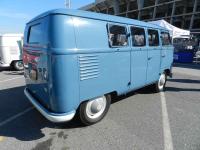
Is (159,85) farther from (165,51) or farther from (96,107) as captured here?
(96,107)

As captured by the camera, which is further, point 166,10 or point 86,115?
point 166,10

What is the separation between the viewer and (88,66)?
3582 mm

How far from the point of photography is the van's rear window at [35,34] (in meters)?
3.70

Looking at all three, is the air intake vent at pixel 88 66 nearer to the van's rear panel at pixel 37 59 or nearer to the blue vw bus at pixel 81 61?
the blue vw bus at pixel 81 61

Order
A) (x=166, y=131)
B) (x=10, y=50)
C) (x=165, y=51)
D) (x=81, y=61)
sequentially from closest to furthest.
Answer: (x=81, y=61), (x=166, y=131), (x=165, y=51), (x=10, y=50)

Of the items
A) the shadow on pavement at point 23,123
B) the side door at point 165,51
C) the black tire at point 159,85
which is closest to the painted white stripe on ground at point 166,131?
the black tire at point 159,85

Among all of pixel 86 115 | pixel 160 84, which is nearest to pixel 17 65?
pixel 160 84

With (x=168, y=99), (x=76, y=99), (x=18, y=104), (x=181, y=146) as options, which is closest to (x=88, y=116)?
(x=76, y=99)

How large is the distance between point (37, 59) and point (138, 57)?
2.49m

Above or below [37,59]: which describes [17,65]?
below

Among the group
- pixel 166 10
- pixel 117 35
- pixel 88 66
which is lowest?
pixel 88 66

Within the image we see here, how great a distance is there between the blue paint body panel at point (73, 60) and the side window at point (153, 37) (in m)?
1.01

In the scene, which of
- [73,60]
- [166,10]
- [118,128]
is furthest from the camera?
[166,10]

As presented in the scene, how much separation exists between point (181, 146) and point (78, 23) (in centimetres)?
283
